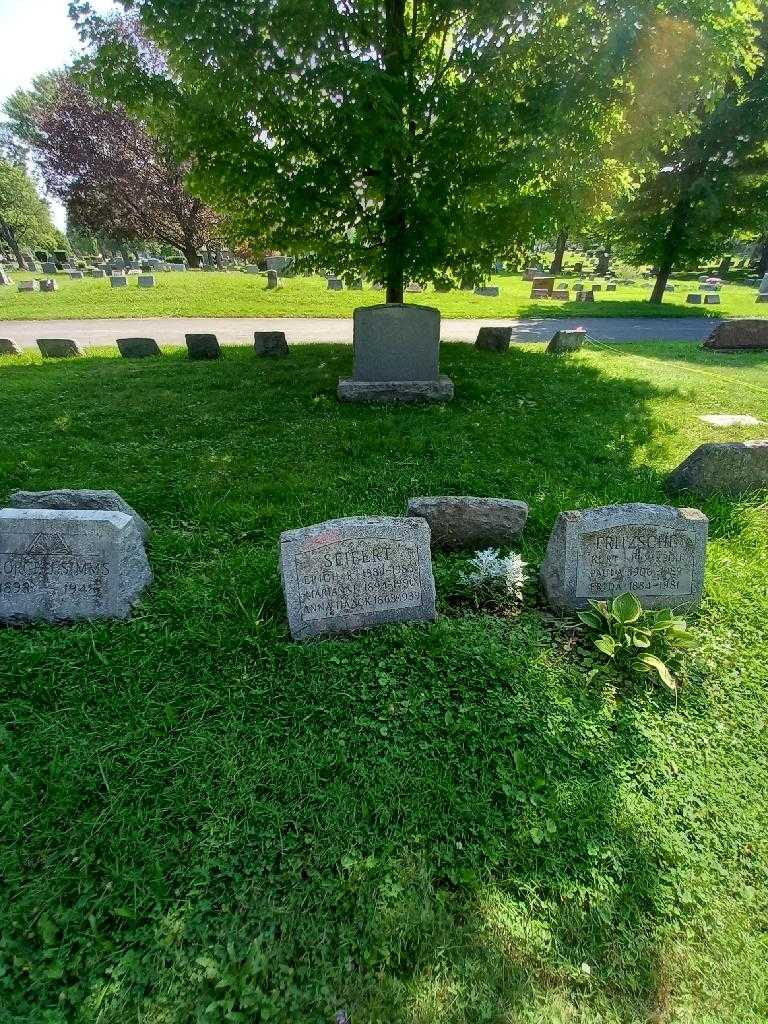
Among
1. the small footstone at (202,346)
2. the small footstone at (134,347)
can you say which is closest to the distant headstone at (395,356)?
the small footstone at (202,346)

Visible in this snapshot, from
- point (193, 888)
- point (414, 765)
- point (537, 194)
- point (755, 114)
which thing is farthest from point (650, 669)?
point (755, 114)

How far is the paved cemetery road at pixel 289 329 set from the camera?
12.8 meters

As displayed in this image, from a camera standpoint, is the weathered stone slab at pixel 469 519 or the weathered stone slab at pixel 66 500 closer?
the weathered stone slab at pixel 66 500

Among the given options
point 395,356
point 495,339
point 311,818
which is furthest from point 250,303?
point 311,818

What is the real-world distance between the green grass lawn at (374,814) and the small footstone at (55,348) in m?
8.28

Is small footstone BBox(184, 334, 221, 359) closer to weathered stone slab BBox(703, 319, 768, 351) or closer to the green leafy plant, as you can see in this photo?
the green leafy plant

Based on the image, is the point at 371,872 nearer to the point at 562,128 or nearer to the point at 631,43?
the point at 562,128

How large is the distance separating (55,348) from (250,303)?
8.44m

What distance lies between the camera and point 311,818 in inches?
82.7

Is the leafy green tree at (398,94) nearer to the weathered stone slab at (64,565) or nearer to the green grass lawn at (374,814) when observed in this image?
the green grass lawn at (374,814)

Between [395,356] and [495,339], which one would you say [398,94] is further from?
[495,339]

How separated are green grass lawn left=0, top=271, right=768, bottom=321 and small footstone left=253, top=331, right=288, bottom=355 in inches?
252

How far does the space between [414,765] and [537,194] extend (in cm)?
714

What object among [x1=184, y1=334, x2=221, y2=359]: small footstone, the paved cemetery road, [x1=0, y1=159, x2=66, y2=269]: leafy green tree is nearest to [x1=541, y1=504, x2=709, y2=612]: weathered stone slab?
[x1=184, y1=334, x2=221, y2=359]: small footstone
